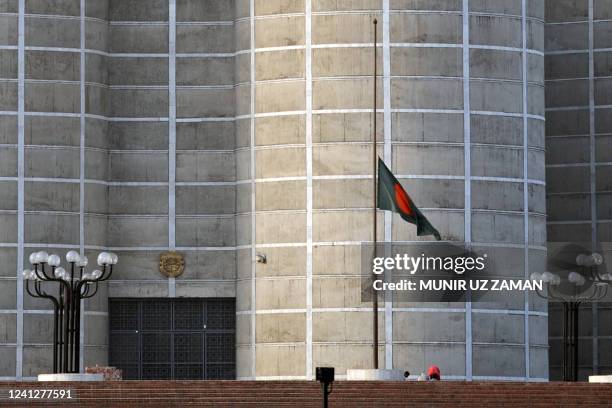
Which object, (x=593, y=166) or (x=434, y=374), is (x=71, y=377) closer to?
(x=434, y=374)

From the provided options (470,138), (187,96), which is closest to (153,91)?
(187,96)

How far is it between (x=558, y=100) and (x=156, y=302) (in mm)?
17373

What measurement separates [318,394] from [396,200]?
1013 centimetres

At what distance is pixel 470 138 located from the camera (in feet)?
224

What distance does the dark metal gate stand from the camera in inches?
2734

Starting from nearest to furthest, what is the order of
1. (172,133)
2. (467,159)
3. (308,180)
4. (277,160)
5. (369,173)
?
(369,173) → (308,180) → (467,159) → (277,160) → (172,133)

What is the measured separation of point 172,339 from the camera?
69500 mm

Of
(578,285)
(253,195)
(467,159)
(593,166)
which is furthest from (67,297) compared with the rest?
(593,166)

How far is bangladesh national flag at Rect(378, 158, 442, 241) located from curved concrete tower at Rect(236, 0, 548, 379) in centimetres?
480

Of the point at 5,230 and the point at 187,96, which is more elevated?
the point at 187,96

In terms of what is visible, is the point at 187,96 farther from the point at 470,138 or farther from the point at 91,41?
the point at 470,138

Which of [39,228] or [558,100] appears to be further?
[558,100]

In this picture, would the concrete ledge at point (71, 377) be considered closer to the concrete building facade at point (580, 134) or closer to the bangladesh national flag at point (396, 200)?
the bangladesh national flag at point (396, 200)

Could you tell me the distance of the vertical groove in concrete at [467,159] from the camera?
6738 centimetres
